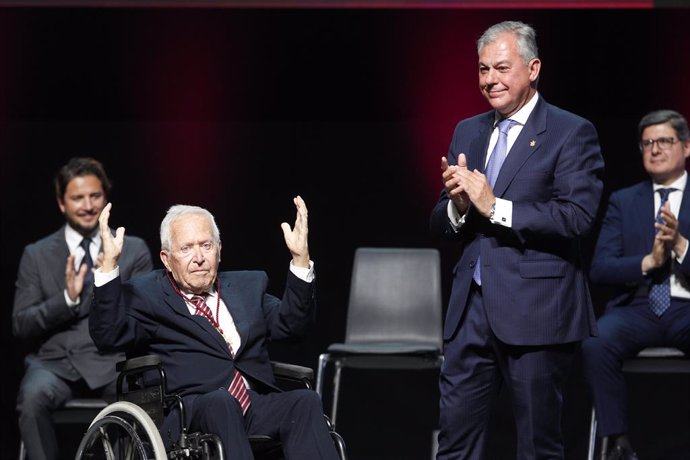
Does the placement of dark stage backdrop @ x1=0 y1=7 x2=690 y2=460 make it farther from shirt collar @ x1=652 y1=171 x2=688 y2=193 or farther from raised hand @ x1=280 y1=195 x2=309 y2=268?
raised hand @ x1=280 y1=195 x2=309 y2=268

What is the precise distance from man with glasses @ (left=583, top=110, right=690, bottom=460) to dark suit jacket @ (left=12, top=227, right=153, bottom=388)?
1.84m

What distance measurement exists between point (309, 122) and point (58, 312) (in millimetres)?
1514

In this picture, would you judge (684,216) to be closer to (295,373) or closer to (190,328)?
(295,373)

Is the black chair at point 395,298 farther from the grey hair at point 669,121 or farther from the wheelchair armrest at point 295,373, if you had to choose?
the wheelchair armrest at point 295,373

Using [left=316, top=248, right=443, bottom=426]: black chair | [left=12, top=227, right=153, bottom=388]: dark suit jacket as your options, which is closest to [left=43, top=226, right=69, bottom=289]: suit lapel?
[left=12, top=227, right=153, bottom=388]: dark suit jacket

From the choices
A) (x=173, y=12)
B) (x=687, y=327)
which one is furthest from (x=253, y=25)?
(x=687, y=327)

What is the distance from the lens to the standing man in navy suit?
3.24 metres

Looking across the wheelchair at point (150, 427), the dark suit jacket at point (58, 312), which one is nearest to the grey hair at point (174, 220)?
the wheelchair at point (150, 427)

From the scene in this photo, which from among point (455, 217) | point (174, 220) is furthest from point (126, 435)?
point (455, 217)

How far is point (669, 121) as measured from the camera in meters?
4.75

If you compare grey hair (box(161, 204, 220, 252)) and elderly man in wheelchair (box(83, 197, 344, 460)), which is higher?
grey hair (box(161, 204, 220, 252))

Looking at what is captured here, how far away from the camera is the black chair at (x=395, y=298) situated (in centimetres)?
511

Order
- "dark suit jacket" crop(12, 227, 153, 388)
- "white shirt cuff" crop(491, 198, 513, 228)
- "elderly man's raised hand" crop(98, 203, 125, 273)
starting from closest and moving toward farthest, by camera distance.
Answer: "white shirt cuff" crop(491, 198, 513, 228)
"elderly man's raised hand" crop(98, 203, 125, 273)
"dark suit jacket" crop(12, 227, 153, 388)

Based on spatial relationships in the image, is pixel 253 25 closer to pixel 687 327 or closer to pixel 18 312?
pixel 18 312
